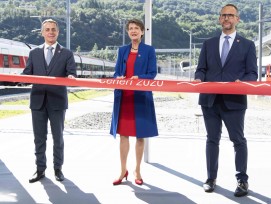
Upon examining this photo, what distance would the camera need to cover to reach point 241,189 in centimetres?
326

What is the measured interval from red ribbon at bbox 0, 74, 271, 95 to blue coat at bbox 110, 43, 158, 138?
178mm

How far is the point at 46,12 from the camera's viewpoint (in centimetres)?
675

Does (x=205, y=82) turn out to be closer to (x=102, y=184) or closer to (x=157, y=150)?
(x=102, y=184)

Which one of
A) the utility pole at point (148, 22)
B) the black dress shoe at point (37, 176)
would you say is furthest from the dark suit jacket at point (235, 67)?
the black dress shoe at point (37, 176)

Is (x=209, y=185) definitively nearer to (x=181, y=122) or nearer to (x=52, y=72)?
(x=52, y=72)

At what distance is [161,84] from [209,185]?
91cm

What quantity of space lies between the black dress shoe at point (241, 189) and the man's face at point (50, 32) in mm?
1978

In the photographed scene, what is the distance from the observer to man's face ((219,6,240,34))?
3197 mm

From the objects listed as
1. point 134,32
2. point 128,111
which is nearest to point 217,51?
point 134,32

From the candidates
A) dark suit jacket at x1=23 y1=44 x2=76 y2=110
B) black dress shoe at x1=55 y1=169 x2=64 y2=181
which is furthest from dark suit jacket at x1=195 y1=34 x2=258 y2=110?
black dress shoe at x1=55 y1=169 x2=64 y2=181

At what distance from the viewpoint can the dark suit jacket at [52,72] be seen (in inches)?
141

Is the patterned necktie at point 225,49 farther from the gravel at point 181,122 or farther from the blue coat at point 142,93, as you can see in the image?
the gravel at point 181,122

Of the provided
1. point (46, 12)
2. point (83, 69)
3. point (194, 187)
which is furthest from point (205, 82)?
point (83, 69)

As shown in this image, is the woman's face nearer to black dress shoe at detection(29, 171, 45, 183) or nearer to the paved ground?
the paved ground
